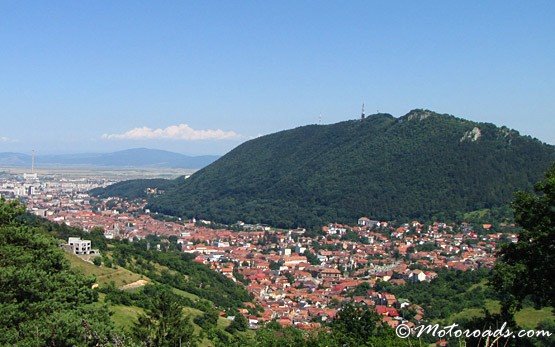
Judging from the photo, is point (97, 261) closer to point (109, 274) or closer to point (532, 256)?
point (109, 274)

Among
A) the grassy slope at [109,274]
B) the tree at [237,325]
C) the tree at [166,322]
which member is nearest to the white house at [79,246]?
the grassy slope at [109,274]

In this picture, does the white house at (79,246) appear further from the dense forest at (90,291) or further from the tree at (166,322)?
the dense forest at (90,291)

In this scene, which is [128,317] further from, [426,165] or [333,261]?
[426,165]

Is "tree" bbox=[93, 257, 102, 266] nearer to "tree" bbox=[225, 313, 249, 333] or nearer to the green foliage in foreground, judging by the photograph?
"tree" bbox=[225, 313, 249, 333]

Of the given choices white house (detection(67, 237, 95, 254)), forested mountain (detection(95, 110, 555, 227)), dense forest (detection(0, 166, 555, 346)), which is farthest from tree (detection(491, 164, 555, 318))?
forested mountain (detection(95, 110, 555, 227))

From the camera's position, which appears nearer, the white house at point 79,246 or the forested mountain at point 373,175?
the white house at point 79,246
